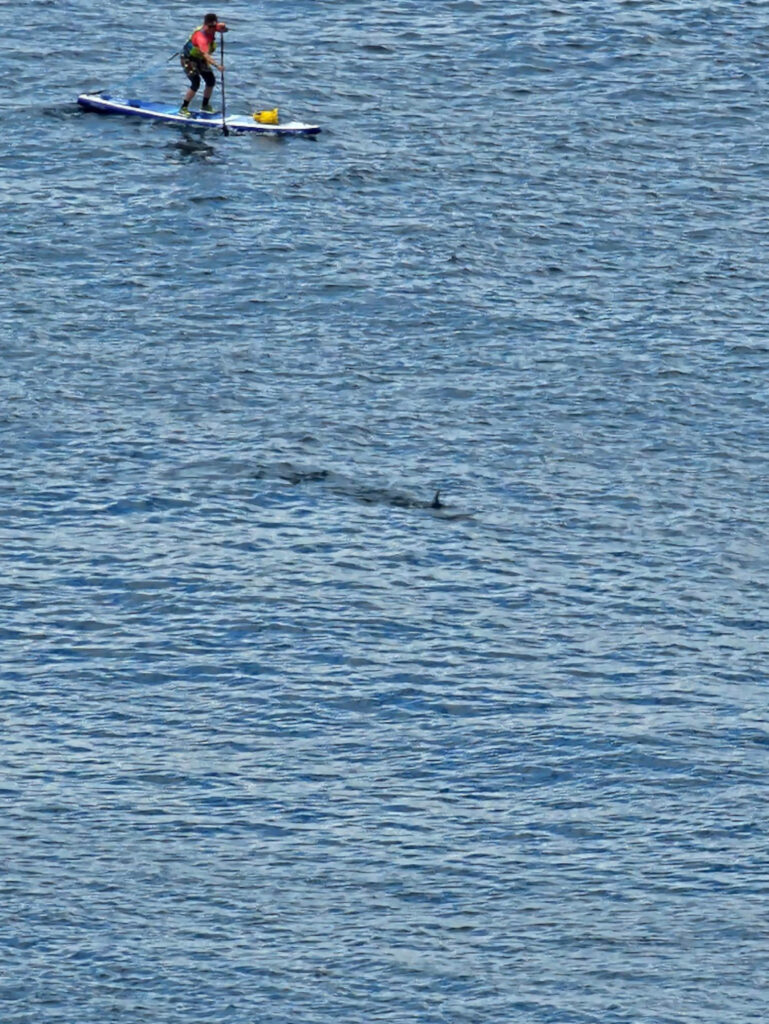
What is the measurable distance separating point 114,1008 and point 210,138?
4132 cm

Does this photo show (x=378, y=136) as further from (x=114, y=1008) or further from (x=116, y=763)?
(x=114, y=1008)

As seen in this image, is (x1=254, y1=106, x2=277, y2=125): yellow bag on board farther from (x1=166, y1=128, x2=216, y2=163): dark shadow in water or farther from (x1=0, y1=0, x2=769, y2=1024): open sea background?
(x1=166, y1=128, x2=216, y2=163): dark shadow in water

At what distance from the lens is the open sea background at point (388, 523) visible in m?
42.0

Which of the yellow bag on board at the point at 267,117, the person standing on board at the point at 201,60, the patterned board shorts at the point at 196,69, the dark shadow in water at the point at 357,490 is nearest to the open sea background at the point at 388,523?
the dark shadow in water at the point at 357,490

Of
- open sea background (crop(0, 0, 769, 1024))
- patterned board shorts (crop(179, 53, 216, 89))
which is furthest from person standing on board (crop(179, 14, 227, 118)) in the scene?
open sea background (crop(0, 0, 769, 1024))

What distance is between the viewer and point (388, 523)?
55.1 metres

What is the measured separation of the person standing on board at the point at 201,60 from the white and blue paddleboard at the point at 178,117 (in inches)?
14.0

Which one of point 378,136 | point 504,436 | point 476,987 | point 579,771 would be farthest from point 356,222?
point 476,987

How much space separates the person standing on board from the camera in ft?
248

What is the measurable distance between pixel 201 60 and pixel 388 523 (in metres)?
26.5

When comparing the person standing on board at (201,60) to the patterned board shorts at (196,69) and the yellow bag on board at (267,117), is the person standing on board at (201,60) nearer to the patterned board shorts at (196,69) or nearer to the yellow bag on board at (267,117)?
the patterned board shorts at (196,69)

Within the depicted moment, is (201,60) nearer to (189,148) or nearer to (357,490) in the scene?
(189,148)

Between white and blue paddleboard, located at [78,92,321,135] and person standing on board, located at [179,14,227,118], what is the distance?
356 mm

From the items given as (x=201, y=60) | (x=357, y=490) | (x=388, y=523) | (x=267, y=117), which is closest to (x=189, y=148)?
(x=267, y=117)
